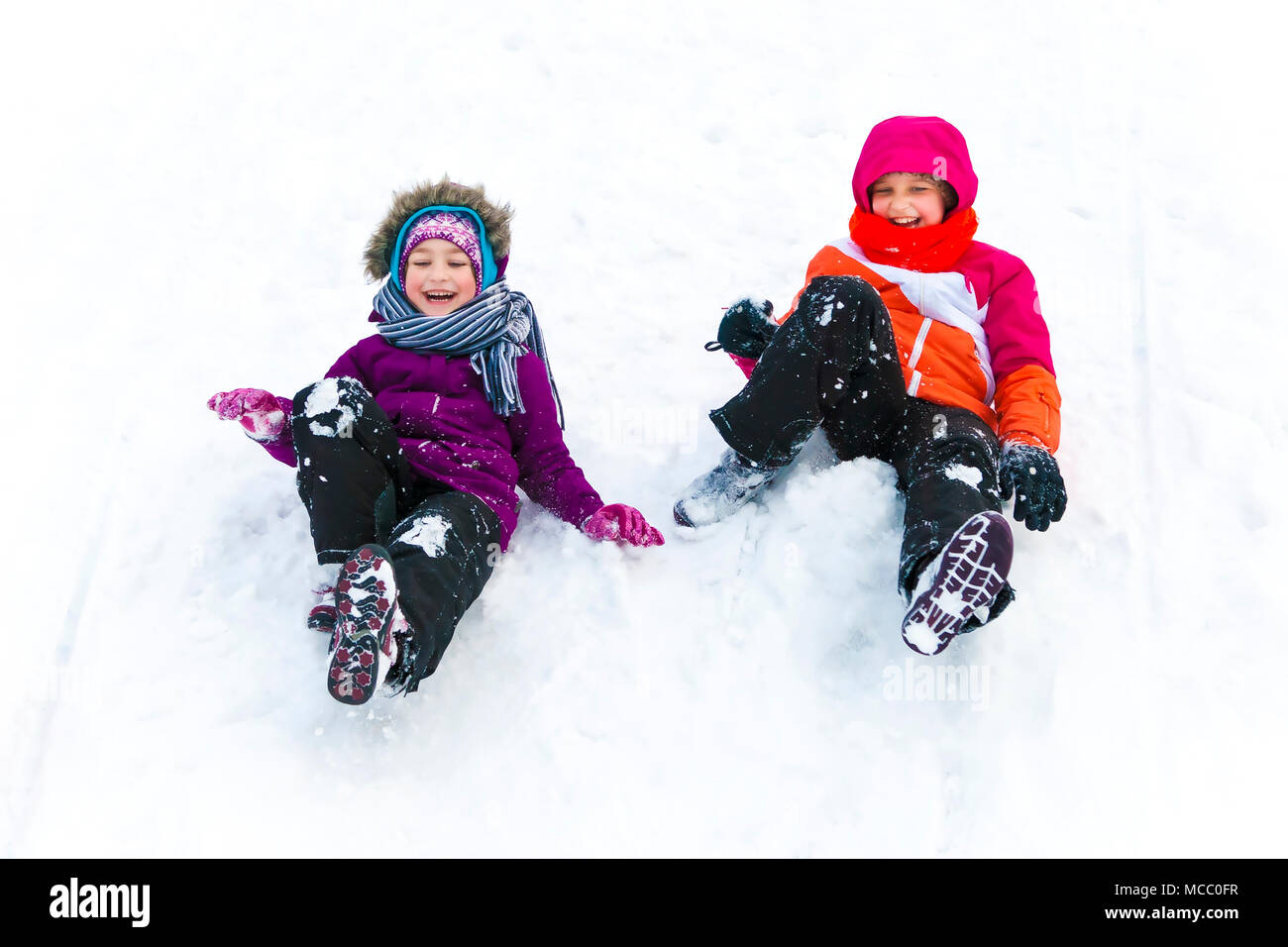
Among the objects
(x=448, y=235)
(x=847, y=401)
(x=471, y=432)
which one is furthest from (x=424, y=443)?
(x=847, y=401)

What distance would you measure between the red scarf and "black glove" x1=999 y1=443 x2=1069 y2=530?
2.30 ft

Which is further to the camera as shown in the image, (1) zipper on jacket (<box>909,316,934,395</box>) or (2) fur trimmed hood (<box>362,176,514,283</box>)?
(2) fur trimmed hood (<box>362,176,514,283</box>)

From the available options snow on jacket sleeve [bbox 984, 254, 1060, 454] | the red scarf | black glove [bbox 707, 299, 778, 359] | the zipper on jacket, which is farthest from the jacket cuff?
black glove [bbox 707, 299, 778, 359]

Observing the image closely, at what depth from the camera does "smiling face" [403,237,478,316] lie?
113 inches

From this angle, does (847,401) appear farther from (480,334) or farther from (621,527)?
(480,334)

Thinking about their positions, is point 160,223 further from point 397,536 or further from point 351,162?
point 397,536

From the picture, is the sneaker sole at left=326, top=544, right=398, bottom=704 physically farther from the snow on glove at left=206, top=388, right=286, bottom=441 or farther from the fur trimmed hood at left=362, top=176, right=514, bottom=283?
the fur trimmed hood at left=362, top=176, right=514, bottom=283

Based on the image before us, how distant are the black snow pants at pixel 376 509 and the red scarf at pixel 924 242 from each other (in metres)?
1.37

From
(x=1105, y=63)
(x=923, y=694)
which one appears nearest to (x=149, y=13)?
(x=1105, y=63)

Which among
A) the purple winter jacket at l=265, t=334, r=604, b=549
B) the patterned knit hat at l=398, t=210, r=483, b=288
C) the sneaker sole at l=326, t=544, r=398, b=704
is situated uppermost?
the patterned knit hat at l=398, t=210, r=483, b=288

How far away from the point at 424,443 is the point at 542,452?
33cm

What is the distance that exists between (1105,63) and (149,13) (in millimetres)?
4444

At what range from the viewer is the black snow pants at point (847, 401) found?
7.89 ft
